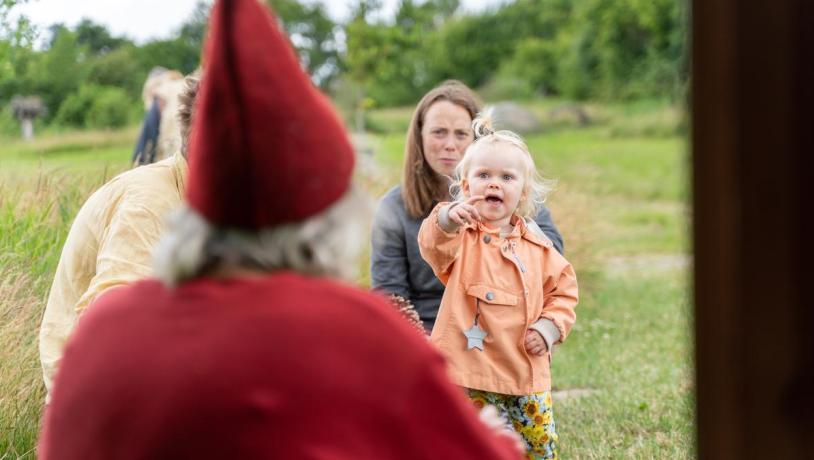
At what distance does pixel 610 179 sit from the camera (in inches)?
879

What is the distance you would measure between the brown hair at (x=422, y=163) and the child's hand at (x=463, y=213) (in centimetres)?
80

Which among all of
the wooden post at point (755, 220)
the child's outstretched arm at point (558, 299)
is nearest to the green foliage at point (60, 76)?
the child's outstretched arm at point (558, 299)

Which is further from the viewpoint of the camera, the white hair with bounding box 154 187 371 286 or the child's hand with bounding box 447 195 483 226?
the child's hand with bounding box 447 195 483 226

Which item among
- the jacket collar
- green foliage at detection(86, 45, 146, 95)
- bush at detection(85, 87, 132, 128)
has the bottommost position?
the jacket collar

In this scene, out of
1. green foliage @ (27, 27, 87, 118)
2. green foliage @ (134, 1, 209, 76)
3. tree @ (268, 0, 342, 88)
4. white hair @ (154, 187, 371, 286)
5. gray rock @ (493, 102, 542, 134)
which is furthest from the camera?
tree @ (268, 0, 342, 88)

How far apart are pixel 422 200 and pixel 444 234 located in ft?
2.48

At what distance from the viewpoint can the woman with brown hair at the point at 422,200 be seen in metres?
4.68

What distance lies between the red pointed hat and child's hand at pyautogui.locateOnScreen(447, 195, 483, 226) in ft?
6.36

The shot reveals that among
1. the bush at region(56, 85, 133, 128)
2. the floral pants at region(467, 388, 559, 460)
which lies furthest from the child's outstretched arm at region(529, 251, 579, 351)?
the bush at region(56, 85, 133, 128)

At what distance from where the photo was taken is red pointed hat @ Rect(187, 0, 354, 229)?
1.88m

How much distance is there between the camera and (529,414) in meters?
4.08

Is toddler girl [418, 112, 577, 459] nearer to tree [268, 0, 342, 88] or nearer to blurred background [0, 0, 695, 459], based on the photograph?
blurred background [0, 0, 695, 459]

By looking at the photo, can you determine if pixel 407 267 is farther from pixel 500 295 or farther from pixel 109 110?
pixel 109 110

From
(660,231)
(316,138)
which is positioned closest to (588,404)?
(316,138)
